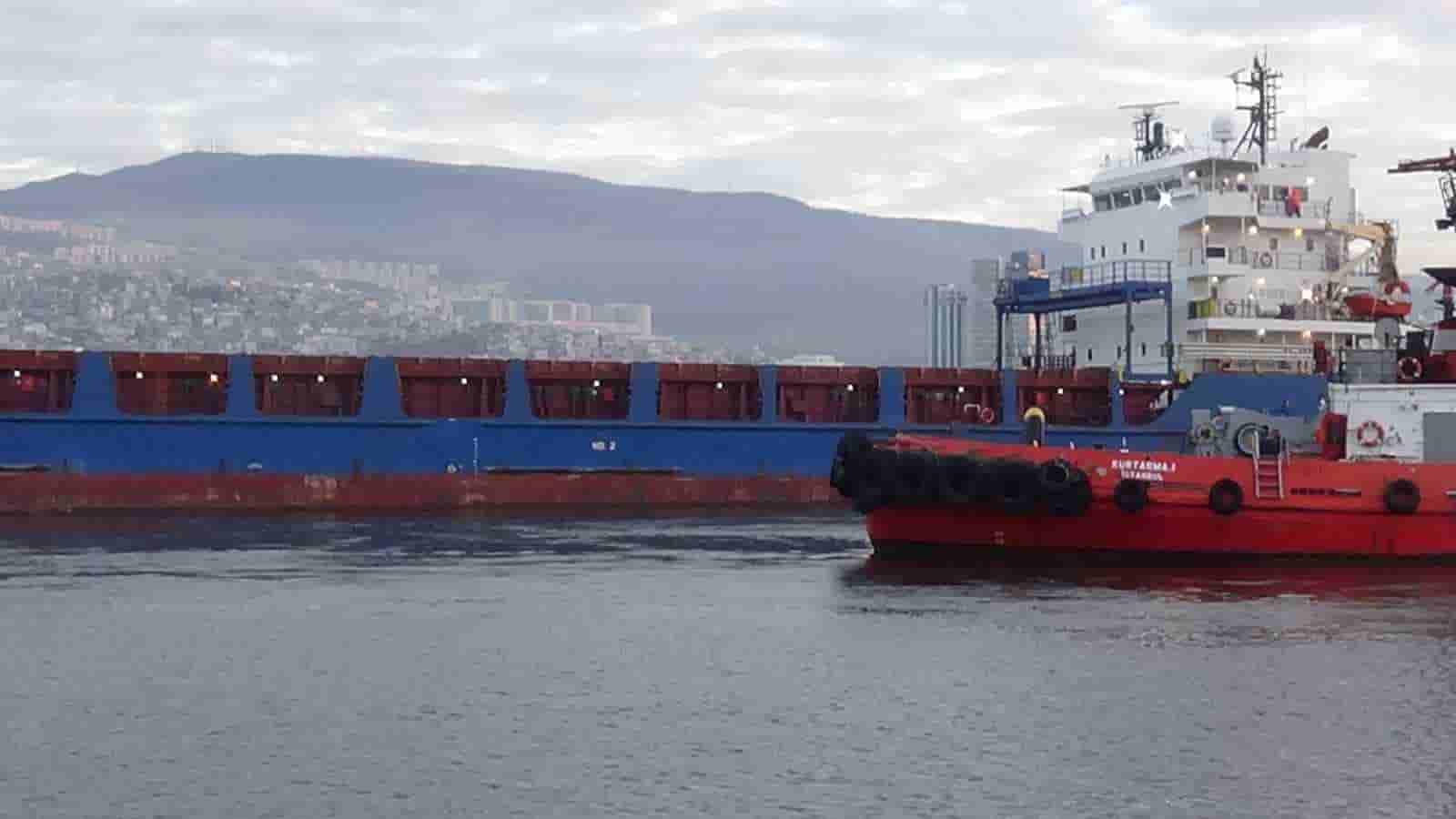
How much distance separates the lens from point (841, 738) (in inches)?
527

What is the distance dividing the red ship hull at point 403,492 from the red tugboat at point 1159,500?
996 cm

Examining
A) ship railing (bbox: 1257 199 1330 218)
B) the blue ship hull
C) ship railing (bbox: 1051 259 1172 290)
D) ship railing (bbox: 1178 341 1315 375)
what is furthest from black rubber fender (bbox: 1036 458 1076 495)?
ship railing (bbox: 1257 199 1330 218)

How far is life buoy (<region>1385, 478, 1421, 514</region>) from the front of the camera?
22844mm

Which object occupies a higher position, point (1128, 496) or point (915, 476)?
point (915, 476)

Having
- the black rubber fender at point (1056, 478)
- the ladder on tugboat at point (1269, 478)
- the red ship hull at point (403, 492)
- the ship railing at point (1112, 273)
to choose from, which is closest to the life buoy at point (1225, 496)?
the ladder on tugboat at point (1269, 478)

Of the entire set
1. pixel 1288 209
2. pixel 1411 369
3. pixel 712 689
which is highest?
pixel 1288 209

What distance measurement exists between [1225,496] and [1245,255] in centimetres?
1662

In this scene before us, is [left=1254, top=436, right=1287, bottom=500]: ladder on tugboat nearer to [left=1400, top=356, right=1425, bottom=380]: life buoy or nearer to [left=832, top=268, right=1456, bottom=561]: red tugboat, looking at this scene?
[left=832, top=268, right=1456, bottom=561]: red tugboat

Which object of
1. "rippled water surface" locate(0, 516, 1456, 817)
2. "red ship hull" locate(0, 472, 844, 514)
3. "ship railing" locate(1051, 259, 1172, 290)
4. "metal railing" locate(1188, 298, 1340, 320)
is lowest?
"rippled water surface" locate(0, 516, 1456, 817)

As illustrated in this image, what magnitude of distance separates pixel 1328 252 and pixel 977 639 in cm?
2419

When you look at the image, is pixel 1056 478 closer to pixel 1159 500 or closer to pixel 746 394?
pixel 1159 500

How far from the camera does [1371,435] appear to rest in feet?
79.0

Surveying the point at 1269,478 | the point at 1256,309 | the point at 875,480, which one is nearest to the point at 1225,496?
the point at 1269,478

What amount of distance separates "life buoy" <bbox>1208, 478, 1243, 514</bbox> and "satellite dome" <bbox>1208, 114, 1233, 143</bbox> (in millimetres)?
17908
